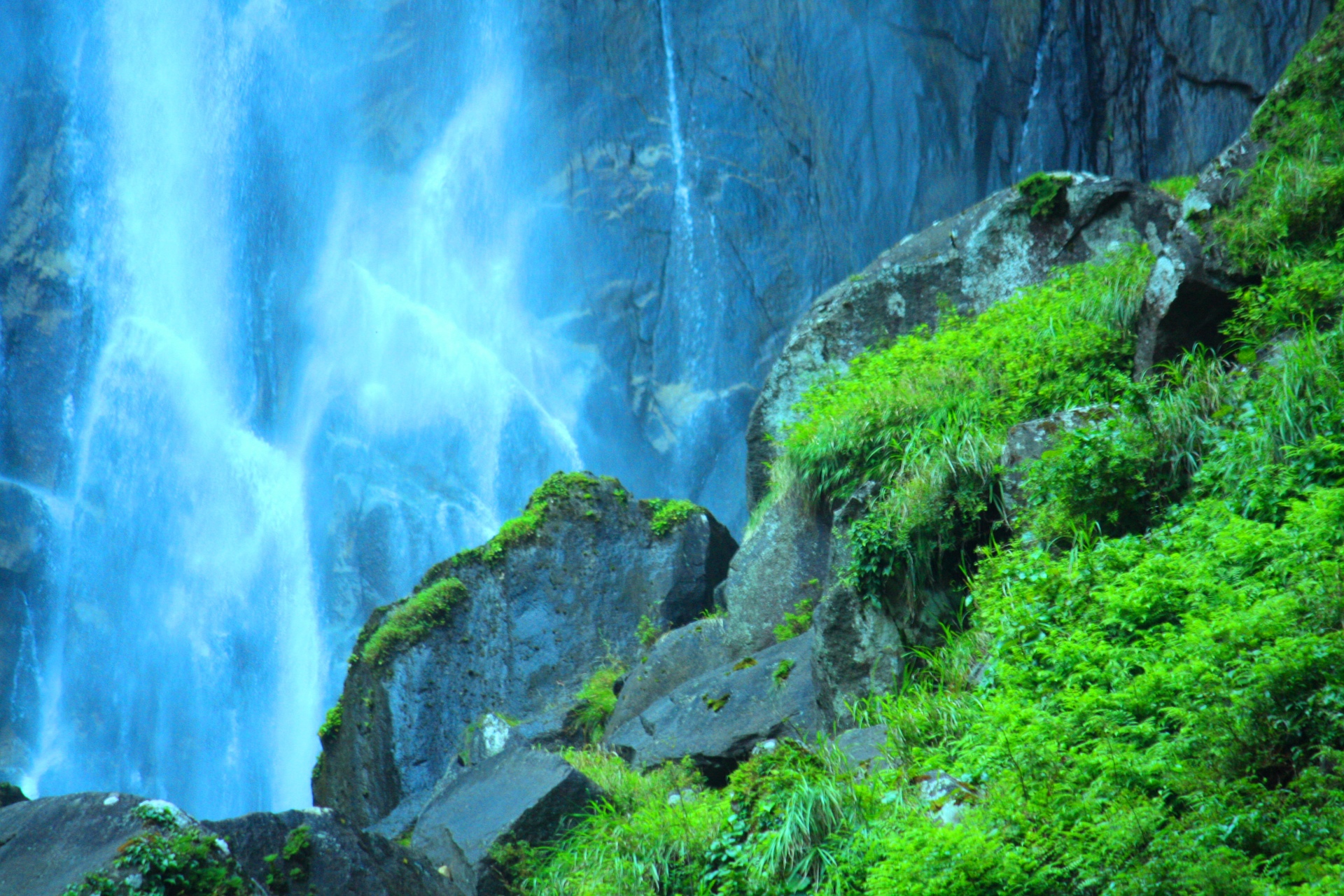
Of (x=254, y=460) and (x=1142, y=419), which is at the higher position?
(x=254, y=460)

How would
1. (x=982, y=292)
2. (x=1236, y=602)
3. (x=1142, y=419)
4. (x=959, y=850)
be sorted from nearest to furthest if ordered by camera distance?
(x=959, y=850), (x=1236, y=602), (x=1142, y=419), (x=982, y=292)

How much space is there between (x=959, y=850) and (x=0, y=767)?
2711 centimetres

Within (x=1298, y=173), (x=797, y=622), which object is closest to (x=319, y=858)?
(x=797, y=622)

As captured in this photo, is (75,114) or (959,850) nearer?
(959,850)

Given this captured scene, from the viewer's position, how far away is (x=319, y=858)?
5332 millimetres

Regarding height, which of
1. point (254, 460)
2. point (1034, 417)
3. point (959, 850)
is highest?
point (254, 460)

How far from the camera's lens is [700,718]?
747 cm

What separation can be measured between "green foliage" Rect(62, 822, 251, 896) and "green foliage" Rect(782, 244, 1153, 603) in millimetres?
3930

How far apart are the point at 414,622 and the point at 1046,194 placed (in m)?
7.81

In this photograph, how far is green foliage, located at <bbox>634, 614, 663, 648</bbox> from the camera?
A: 1012cm

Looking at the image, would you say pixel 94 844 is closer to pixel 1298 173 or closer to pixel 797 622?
pixel 797 622

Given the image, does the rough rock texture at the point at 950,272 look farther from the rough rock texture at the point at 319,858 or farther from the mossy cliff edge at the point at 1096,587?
the rough rock texture at the point at 319,858

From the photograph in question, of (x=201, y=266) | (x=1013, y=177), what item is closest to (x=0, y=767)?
(x=201, y=266)

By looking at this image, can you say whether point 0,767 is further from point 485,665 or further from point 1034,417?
point 1034,417
